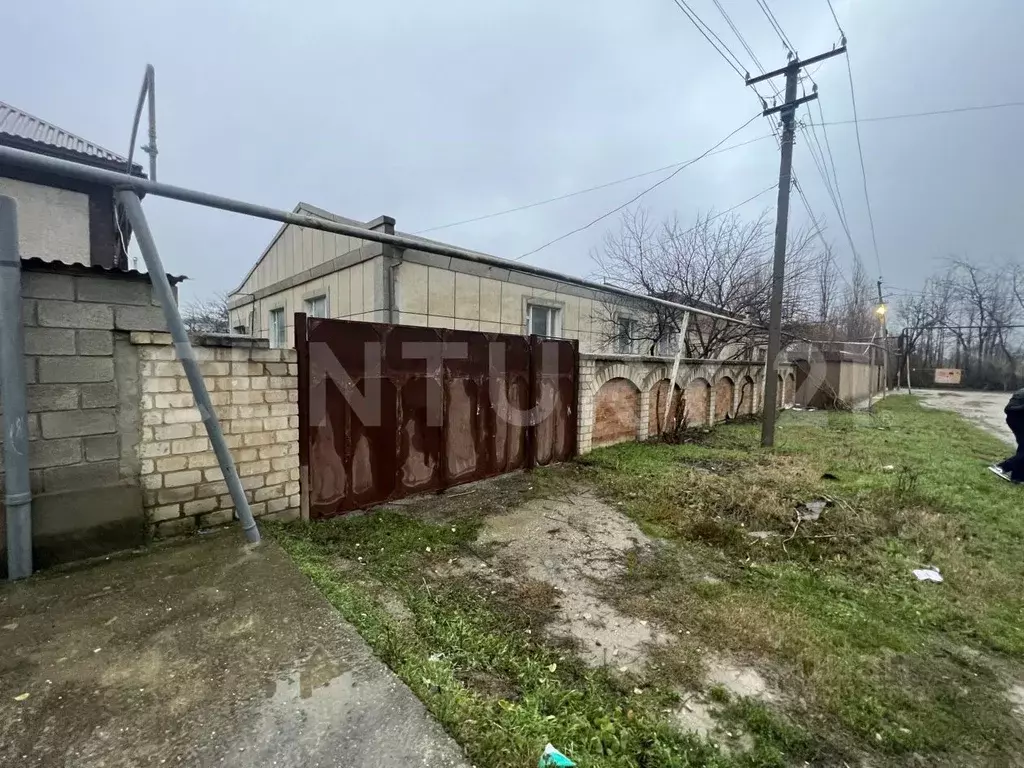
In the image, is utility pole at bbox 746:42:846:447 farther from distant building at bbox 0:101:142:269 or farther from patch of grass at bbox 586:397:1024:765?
distant building at bbox 0:101:142:269

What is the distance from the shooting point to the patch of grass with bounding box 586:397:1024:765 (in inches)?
71.0

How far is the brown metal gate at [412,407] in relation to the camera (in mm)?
3527

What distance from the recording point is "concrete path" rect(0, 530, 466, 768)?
1244 millimetres

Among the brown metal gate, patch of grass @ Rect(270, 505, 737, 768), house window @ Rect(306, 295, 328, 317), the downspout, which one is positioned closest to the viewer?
patch of grass @ Rect(270, 505, 737, 768)

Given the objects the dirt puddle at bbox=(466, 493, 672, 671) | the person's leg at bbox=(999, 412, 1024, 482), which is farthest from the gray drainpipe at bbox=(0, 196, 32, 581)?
the person's leg at bbox=(999, 412, 1024, 482)

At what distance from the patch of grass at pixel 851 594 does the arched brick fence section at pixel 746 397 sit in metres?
5.45

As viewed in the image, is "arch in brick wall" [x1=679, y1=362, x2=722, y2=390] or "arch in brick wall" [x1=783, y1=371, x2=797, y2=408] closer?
"arch in brick wall" [x1=679, y1=362, x2=722, y2=390]

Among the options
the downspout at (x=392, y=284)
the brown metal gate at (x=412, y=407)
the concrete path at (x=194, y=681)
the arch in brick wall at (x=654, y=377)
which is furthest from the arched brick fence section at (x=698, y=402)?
the concrete path at (x=194, y=681)

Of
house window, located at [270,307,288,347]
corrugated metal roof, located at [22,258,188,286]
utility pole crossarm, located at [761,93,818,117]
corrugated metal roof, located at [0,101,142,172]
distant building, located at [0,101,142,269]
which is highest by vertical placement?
utility pole crossarm, located at [761,93,818,117]

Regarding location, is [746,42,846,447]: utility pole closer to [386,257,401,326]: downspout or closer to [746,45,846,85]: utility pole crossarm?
[746,45,846,85]: utility pole crossarm

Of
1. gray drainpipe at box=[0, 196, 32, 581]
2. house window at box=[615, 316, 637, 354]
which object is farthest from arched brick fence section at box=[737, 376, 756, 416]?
gray drainpipe at box=[0, 196, 32, 581]

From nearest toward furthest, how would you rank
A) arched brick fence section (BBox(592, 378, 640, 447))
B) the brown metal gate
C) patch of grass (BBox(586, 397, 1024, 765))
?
patch of grass (BBox(586, 397, 1024, 765)), the brown metal gate, arched brick fence section (BBox(592, 378, 640, 447))

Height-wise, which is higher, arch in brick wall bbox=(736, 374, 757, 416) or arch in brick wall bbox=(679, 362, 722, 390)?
arch in brick wall bbox=(679, 362, 722, 390)

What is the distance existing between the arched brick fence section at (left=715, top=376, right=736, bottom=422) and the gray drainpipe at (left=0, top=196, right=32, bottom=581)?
1060 cm
